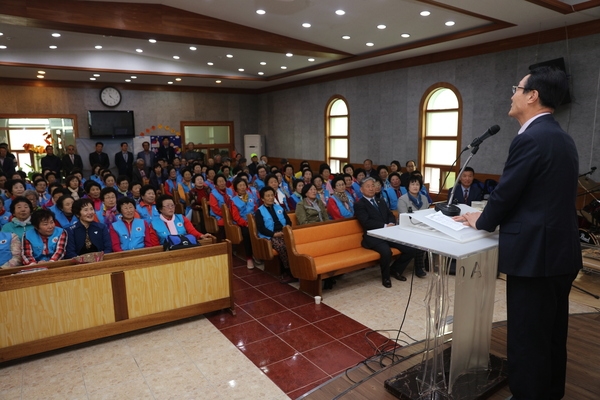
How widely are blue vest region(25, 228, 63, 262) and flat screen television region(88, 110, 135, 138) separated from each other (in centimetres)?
922

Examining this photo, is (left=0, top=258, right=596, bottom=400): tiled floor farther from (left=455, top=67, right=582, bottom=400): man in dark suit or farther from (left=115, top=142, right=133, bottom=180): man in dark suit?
(left=115, top=142, right=133, bottom=180): man in dark suit

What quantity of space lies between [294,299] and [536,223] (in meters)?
3.05

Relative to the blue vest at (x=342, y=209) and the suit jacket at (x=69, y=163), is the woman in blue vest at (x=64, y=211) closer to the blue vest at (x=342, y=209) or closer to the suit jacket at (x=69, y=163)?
the blue vest at (x=342, y=209)

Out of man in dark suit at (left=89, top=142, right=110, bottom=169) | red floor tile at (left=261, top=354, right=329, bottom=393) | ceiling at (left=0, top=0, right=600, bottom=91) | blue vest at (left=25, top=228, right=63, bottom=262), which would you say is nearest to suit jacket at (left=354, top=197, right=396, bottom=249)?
red floor tile at (left=261, top=354, right=329, bottom=393)

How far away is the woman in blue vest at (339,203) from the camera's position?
5848 mm

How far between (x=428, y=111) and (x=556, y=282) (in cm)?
769

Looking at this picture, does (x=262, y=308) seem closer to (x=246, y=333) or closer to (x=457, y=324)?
(x=246, y=333)

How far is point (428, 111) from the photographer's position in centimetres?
895

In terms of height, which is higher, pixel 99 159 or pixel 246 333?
pixel 99 159

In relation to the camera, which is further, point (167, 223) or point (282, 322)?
point (167, 223)

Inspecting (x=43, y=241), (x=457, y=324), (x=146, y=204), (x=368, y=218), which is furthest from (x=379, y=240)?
(x=43, y=241)

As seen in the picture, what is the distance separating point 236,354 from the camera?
3.30 meters

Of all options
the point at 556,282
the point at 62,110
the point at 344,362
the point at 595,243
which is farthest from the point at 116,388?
the point at 62,110

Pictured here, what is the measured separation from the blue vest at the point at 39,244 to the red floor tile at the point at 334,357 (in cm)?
245
